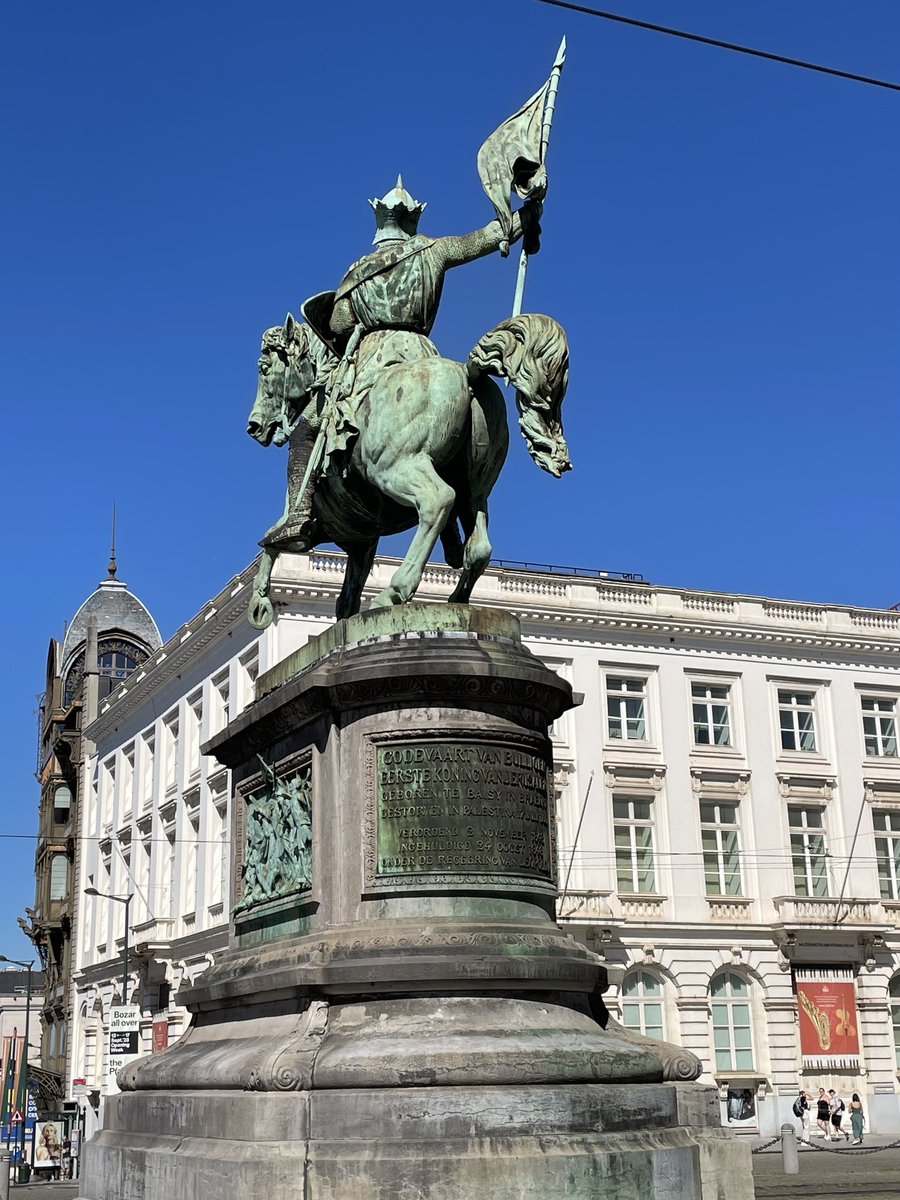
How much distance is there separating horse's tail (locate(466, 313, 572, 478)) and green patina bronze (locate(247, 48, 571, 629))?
0.01 metres

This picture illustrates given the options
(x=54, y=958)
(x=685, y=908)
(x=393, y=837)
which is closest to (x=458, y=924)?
(x=393, y=837)

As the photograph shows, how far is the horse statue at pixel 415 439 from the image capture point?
10852 mm

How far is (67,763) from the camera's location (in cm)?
6794

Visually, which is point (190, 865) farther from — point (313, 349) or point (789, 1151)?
point (313, 349)

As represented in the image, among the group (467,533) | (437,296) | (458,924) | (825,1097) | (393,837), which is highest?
(437,296)

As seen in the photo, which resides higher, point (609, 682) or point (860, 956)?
point (609, 682)

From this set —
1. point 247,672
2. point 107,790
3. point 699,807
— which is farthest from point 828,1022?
point 107,790

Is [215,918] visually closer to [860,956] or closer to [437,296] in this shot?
[860,956]

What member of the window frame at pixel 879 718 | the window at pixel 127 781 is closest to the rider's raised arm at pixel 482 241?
the window frame at pixel 879 718

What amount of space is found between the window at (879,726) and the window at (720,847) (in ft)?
19.4

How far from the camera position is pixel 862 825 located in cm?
4578

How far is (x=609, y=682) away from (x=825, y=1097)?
13.2 m

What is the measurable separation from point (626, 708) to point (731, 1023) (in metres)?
9.63

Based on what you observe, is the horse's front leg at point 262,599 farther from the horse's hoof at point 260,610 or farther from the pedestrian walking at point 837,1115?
the pedestrian walking at point 837,1115
